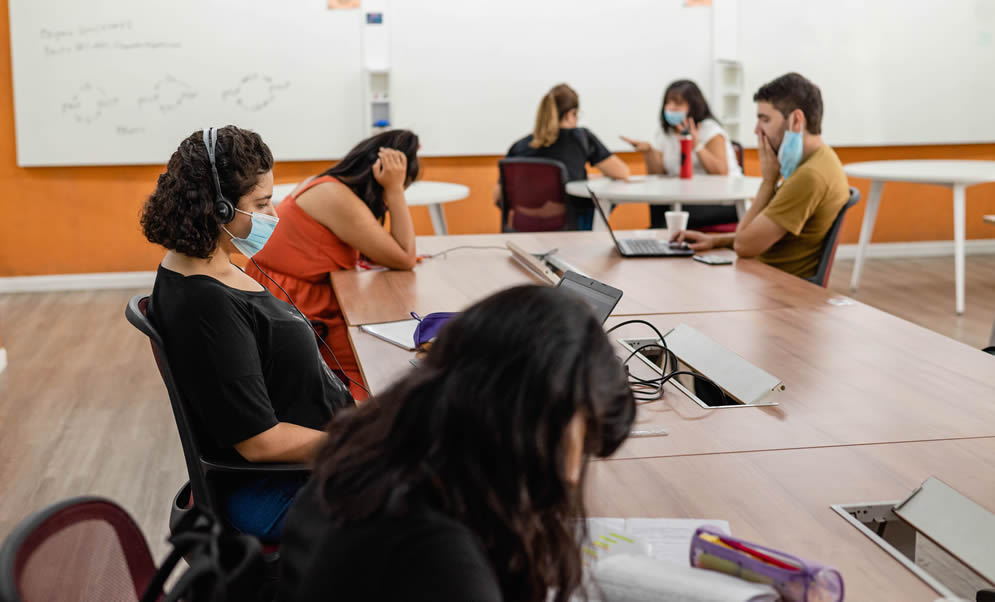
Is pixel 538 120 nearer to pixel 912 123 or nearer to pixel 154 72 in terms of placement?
pixel 154 72

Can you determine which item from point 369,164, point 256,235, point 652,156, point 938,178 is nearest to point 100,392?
point 369,164

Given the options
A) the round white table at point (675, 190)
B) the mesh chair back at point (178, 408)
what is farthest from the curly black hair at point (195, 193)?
the round white table at point (675, 190)

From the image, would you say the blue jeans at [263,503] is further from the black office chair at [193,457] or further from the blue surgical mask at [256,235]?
the blue surgical mask at [256,235]

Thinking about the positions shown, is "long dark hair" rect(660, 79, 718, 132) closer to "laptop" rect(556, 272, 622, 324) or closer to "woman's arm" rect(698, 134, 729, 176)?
"woman's arm" rect(698, 134, 729, 176)

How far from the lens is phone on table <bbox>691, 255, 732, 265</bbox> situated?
10.0 feet

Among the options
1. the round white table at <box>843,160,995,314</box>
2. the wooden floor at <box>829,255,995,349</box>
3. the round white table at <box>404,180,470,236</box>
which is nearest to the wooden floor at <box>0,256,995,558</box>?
the wooden floor at <box>829,255,995,349</box>

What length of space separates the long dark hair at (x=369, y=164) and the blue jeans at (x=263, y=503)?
1.29 m

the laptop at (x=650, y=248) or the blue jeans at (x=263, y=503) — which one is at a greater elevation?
the laptop at (x=650, y=248)

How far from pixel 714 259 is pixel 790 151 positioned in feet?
1.46

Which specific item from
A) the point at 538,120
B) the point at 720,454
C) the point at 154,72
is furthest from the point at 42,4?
the point at 720,454

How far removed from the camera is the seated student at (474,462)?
770mm

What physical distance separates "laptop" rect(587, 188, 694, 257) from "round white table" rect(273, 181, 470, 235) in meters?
1.34

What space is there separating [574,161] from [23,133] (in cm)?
317

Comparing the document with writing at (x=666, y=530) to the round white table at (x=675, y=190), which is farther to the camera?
the round white table at (x=675, y=190)
